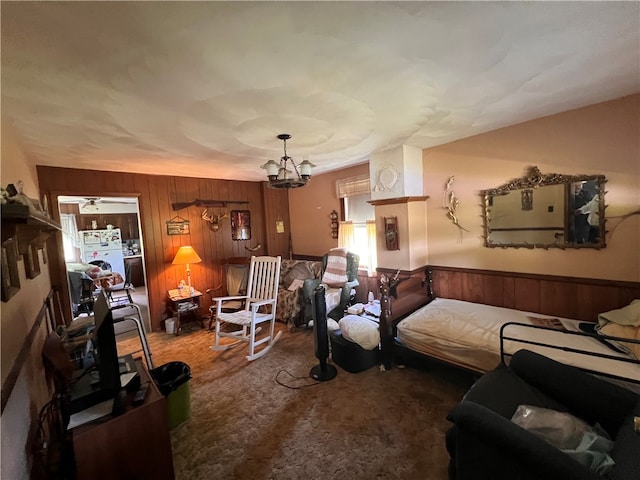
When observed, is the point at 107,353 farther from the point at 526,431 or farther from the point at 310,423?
the point at 526,431

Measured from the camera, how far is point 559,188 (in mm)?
2402

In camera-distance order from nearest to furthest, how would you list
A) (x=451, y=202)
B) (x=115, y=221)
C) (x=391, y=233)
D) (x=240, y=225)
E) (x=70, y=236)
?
(x=451, y=202) → (x=391, y=233) → (x=240, y=225) → (x=70, y=236) → (x=115, y=221)

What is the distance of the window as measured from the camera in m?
3.91

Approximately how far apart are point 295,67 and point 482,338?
228cm

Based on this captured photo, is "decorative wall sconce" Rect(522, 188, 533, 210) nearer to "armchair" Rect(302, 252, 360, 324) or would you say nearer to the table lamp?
"armchair" Rect(302, 252, 360, 324)

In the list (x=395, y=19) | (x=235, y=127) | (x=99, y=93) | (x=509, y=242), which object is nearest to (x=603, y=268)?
(x=509, y=242)

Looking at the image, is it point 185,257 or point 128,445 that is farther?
point 185,257

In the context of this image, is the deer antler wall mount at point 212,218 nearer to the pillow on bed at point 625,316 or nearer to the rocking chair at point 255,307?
the rocking chair at point 255,307

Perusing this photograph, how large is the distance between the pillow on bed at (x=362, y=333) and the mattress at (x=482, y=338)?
236 millimetres

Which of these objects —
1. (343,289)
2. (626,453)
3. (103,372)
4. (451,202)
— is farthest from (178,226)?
(626,453)

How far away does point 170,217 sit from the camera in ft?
13.3

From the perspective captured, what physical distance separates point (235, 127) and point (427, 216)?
2.36 m

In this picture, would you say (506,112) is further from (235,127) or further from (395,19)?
(235,127)

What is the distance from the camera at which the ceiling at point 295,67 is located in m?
1.09
